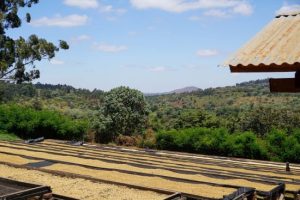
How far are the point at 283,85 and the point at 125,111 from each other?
2028cm

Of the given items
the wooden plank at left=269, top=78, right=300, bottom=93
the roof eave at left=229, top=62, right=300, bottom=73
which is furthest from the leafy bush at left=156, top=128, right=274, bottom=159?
the roof eave at left=229, top=62, right=300, bottom=73

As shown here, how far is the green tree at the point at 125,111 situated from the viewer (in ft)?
77.6

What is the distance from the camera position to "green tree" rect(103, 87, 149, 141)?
2366 cm

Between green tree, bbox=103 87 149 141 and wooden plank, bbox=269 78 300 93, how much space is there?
20.0 m

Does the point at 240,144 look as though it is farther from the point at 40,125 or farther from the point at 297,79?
the point at 297,79

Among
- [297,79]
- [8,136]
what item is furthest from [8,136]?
[297,79]

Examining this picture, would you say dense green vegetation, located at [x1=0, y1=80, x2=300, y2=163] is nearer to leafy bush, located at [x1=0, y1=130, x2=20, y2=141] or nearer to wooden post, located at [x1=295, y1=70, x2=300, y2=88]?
leafy bush, located at [x1=0, y1=130, x2=20, y2=141]

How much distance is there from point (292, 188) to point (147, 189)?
121 inches

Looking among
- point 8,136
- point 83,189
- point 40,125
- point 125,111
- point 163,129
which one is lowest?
point 83,189

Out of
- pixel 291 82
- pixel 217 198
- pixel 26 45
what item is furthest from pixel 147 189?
pixel 26 45

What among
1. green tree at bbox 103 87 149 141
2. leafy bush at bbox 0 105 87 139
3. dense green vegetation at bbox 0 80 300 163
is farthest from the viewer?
green tree at bbox 103 87 149 141

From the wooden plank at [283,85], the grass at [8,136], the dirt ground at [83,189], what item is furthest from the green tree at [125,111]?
the wooden plank at [283,85]

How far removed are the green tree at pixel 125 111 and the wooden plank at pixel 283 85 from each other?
787 inches

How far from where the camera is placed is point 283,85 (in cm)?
365
